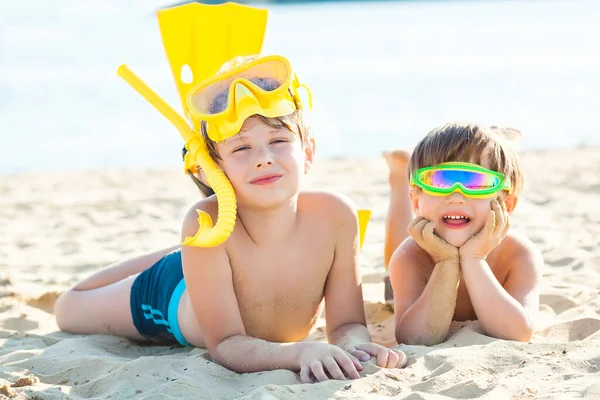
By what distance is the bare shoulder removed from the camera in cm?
330

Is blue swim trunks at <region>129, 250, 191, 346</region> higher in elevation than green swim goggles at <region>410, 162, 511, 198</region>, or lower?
lower

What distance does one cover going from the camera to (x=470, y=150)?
10.3ft

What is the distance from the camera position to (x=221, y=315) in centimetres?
305

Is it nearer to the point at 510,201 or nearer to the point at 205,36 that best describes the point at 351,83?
the point at 205,36

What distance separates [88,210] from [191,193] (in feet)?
3.35

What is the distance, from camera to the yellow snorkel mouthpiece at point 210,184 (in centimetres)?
283

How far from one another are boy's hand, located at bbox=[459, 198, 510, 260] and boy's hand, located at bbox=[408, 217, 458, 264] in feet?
0.16

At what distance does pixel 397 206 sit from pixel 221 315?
5.18 ft

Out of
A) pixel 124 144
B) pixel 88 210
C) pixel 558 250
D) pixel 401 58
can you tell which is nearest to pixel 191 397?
pixel 558 250

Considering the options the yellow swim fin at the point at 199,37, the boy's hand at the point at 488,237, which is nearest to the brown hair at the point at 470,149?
the boy's hand at the point at 488,237

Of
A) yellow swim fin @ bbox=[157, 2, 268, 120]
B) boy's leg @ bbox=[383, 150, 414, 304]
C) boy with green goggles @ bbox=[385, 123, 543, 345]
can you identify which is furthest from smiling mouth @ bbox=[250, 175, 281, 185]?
yellow swim fin @ bbox=[157, 2, 268, 120]

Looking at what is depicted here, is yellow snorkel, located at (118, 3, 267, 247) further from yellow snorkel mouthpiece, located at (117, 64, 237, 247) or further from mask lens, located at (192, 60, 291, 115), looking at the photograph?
mask lens, located at (192, 60, 291, 115)

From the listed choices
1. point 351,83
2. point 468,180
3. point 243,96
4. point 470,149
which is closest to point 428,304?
point 468,180

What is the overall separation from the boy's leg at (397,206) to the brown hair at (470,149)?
1014 millimetres
